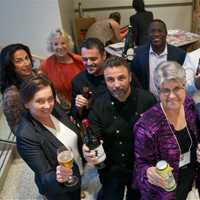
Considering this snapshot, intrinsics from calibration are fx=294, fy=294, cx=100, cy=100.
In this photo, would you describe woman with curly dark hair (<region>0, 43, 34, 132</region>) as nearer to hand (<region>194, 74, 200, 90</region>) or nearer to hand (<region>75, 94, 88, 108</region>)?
hand (<region>75, 94, 88, 108</region>)

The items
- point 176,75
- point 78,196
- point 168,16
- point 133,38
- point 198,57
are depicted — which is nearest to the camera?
point 176,75

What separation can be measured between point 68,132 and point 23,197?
3.61 ft

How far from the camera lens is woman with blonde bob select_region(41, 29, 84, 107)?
2398 millimetres

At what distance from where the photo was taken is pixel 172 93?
4.90ft

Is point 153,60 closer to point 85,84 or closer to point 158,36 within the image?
→ point 158,36

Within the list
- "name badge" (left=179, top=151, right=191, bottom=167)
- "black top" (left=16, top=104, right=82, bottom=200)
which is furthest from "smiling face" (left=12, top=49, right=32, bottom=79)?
"name badge" (left=179, top=151, right=191, bottom=167)

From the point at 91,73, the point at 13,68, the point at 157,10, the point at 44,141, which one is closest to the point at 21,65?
the point at 13,68

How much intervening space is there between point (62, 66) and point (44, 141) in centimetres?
98

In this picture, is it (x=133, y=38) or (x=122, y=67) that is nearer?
(x=122, y=67)

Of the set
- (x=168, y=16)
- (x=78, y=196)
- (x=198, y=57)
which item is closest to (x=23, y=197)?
(x=78, y=196)

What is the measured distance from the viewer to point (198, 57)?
2.68 m

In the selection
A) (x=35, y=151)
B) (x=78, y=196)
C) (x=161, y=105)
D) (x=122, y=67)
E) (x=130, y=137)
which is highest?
(x=122, y=67)

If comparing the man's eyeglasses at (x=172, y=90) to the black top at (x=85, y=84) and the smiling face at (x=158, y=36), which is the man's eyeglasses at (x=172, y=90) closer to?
the black top at (x=85, y=84)

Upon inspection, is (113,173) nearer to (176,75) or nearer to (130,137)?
(130,137)
